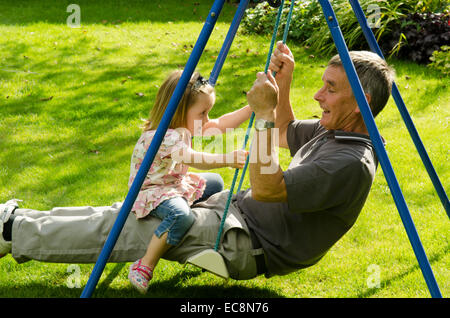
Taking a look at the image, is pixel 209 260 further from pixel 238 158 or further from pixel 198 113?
pixel 198 113

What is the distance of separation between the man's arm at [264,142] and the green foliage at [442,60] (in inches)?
199

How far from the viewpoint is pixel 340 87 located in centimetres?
268

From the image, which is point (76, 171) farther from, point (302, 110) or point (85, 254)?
point (302, 110)

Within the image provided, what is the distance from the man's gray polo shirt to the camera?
2.44 metres

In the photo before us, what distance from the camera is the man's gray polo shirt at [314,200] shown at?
2441 mm

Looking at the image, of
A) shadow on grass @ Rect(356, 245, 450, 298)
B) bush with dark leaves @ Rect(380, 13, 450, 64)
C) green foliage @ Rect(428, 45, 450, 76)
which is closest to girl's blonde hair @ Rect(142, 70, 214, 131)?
shadow on grass @ Rect(356, 245, 450, 298)

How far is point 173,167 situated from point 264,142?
938mm

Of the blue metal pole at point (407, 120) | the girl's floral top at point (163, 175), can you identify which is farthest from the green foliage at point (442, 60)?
the girl's floral top at point (163, 175)

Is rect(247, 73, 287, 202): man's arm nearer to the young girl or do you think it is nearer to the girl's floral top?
the young girl

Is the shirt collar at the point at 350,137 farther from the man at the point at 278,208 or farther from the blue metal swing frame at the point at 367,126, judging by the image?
the blue metal swing frame at the point at 367,126

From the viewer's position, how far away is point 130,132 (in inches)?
220

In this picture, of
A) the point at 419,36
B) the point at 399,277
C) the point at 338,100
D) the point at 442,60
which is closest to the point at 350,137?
the point at 338,100
